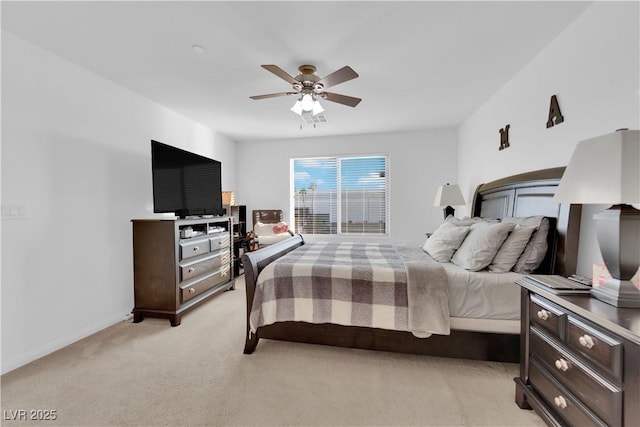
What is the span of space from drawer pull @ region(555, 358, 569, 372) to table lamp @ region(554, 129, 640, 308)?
0.33 metres

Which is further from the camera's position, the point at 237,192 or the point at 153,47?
the point at 237,192

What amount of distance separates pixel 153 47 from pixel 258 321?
2.38 meters

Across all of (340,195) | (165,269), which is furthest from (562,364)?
(340,195)

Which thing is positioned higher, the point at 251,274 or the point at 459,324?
the point at 251,274

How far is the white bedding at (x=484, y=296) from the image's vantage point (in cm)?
184

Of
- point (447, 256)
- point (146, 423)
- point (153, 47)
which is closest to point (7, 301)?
point (146, 423)

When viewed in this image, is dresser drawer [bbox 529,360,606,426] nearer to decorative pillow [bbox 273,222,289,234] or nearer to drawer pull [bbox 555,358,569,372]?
drawer pull [bbox 555,358,569,372]

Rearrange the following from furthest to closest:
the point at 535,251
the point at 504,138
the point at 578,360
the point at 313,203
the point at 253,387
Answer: the point at 313,203, the point at 504,138, the point at 535,251, the point at 253,387, the point at 578,360

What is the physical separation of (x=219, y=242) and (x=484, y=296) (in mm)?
3010

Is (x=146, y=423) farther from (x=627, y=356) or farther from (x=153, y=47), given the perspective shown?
(x=153, y=47)

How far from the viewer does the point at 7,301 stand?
6.56 ft

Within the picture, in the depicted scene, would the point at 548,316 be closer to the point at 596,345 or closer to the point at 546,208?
the point at 596,345

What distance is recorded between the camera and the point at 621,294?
1127mm

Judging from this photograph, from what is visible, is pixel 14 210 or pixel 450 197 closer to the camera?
pixel 14 210
